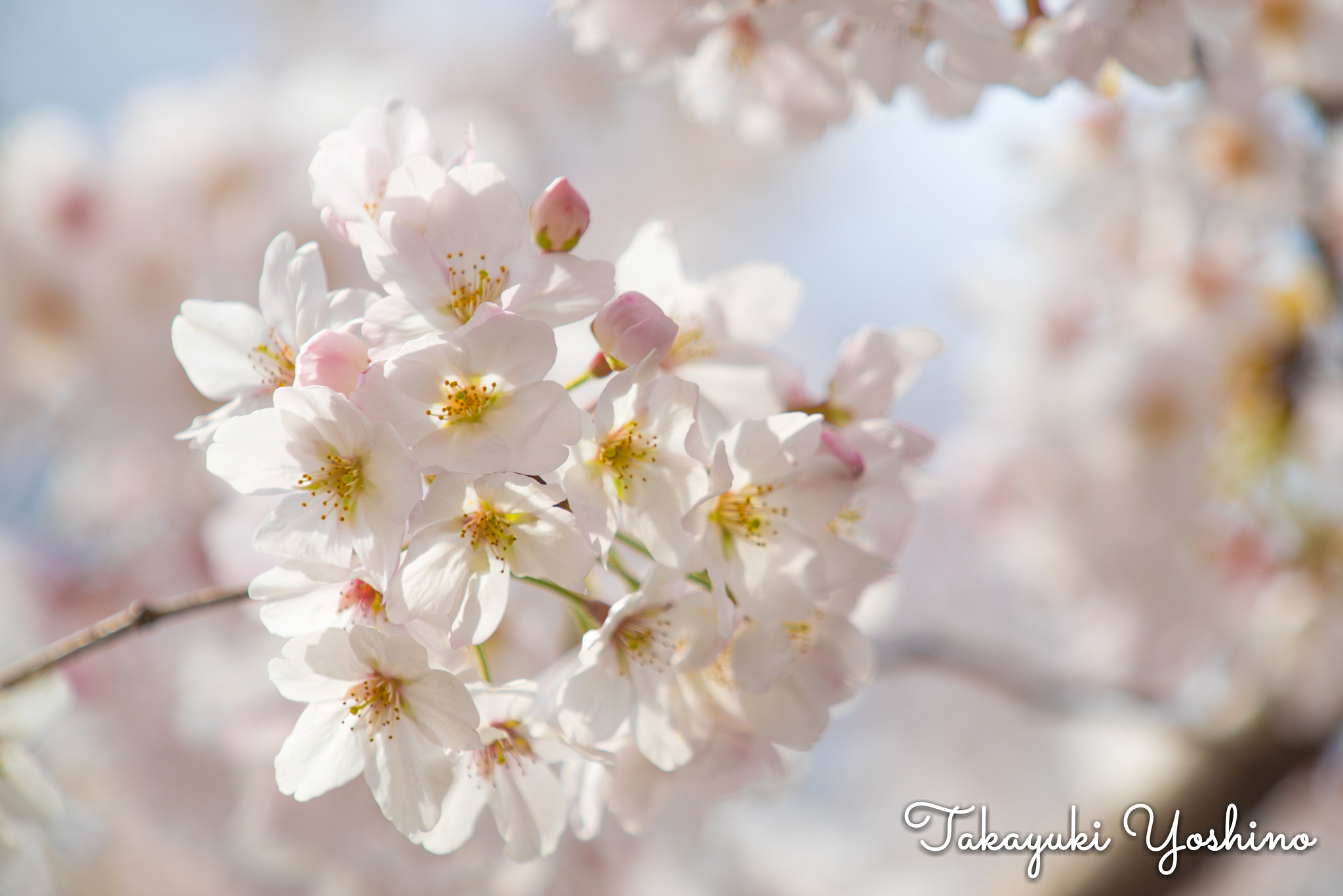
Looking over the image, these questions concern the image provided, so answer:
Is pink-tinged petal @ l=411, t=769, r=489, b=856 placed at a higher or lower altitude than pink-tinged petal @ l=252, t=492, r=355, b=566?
lower

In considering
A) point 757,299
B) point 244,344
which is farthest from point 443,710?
point 757,299

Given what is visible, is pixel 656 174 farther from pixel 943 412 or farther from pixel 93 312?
pixel 93 312

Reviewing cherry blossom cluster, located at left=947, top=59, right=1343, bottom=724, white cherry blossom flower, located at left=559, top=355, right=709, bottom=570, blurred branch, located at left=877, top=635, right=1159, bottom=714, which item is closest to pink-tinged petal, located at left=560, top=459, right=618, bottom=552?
white cherry blossom flower, located at left=559, top=355, right=709, bottom=570

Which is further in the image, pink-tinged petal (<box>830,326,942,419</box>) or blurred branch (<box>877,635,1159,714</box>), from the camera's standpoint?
blurred branch (<box>877,635,1159,714</box>)

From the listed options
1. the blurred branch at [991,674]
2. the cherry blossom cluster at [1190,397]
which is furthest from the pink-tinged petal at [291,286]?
the cherry blossom cluster at [1190,397]

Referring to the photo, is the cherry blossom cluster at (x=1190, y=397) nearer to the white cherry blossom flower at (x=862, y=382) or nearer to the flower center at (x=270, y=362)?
the white cherry blossom flower at (x=862, y=382)

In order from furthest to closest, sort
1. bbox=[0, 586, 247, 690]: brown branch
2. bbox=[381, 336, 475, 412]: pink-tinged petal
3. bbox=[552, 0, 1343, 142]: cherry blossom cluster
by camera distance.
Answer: bbox=[552, 0, 1343, 142]: cherry blossom cluster
bbox=[0, 586, 247, 690]: brown branch
bbox=[381, 336, 475, 412]: pink-tinged petal

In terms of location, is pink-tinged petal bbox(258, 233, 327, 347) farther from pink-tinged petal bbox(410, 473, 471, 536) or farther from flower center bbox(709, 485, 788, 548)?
flower center bbox(709, 485, 788, 548)
